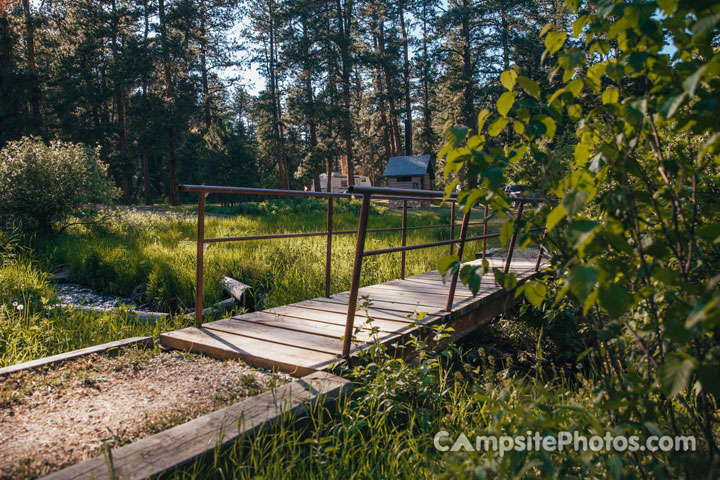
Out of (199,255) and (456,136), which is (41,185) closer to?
(199,255)

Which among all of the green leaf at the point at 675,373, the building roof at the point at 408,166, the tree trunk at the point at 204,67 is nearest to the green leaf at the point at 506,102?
the green leaf at the point at 675,373

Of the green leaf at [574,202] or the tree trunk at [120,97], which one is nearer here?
the green leaf at [574,202]

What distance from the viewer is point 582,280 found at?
965mm

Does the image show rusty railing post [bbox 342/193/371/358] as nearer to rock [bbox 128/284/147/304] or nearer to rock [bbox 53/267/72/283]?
rock [bbox 128/284/147/304]

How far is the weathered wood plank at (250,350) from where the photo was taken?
2.60 m

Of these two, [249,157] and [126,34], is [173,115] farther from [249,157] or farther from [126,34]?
[126,34]


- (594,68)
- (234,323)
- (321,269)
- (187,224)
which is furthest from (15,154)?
(594,68)

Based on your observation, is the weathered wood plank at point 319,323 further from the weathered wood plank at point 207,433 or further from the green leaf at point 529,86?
the green leaf at point 529,86

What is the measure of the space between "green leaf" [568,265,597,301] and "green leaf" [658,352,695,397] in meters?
0.26

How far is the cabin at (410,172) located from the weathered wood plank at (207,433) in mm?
26481

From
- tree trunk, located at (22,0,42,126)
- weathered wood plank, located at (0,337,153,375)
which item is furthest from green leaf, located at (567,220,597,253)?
tree trunk, located at (22,0,42,126)

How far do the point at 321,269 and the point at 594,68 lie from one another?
5.00 metres

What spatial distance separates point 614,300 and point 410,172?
28371 mm

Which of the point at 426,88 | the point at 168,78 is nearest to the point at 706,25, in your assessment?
the point at 168,78
